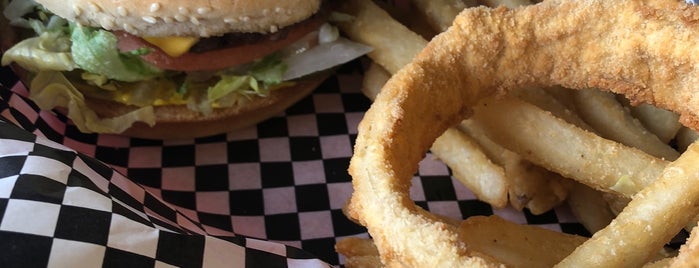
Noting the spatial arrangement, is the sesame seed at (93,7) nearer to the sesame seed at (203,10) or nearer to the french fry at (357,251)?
the sesame seed at (203,10)

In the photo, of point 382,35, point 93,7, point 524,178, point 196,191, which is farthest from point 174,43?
point 524,178

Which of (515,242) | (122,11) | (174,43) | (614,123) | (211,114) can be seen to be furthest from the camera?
(211,114)

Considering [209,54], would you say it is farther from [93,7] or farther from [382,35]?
[382,35]

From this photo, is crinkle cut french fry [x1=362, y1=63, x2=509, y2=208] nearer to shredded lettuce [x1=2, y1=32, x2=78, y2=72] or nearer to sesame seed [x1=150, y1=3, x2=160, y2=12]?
sesame seed [x1=150, y1=3, x2=160, y2=12]

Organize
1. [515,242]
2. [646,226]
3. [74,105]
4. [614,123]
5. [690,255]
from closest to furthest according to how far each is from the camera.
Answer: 1. [690,255]
2. [646,226]
3. [515,242]
4. [614,123]
5. [74,105]

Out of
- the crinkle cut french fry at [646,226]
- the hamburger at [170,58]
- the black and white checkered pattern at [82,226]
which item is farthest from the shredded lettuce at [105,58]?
the crinkle cut french fry at [646,226]

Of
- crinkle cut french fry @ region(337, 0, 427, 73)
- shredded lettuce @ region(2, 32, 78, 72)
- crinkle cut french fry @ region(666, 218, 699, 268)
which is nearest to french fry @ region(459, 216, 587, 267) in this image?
crinkle cut french fry @ region(666, 218, 699, 268)

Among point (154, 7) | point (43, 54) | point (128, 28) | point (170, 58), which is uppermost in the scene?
point (154, 7)
